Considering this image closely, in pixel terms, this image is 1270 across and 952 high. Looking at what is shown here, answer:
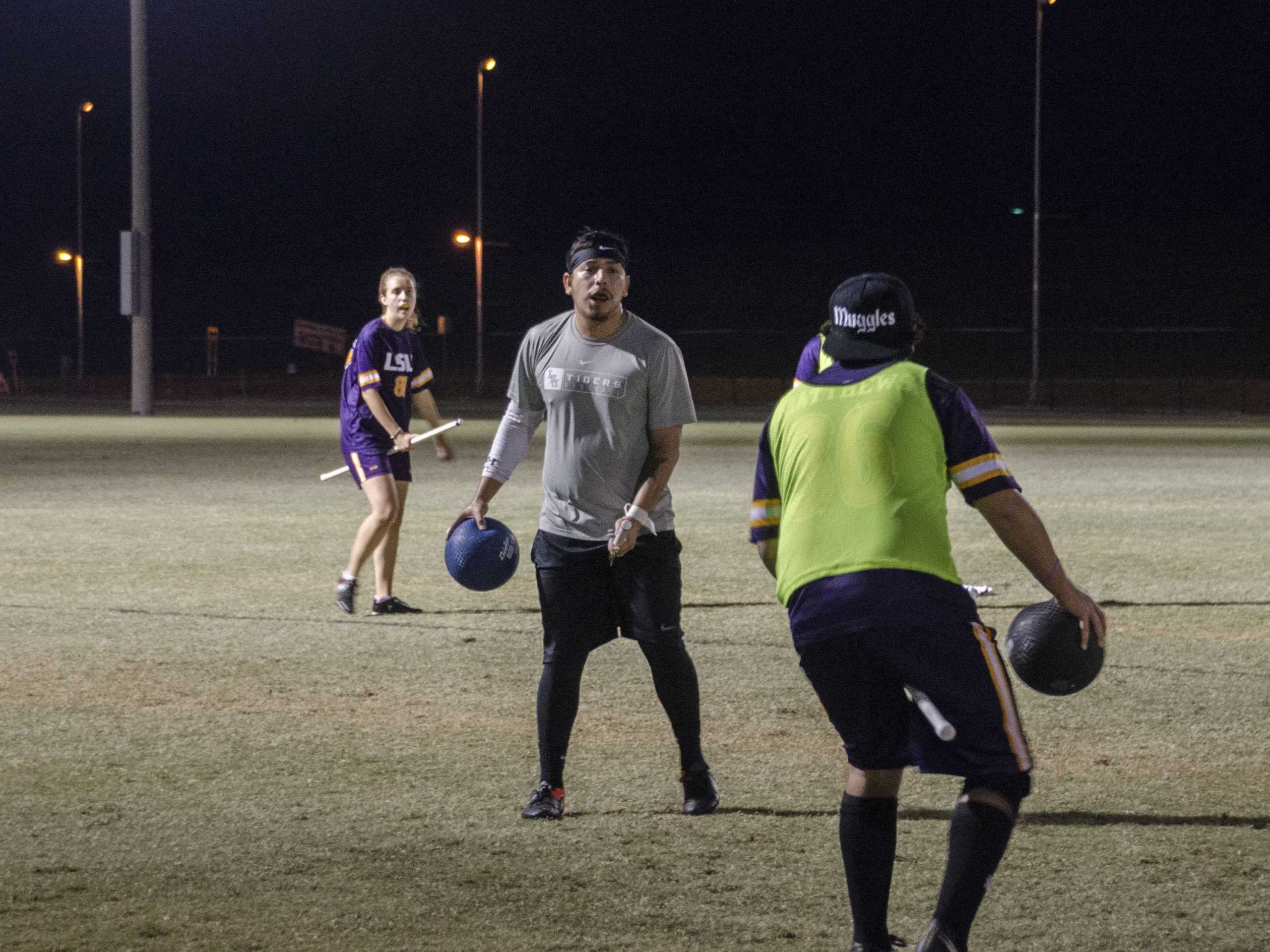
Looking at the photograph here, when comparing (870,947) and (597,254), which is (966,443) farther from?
(597,254)

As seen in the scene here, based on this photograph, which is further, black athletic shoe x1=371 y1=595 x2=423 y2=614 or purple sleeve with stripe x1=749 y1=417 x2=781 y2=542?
black athletic shoe x1=371 y1=595 x2=423 y2=614

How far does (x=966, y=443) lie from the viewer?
3904 millimetres

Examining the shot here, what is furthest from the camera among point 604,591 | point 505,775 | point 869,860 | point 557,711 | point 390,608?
point 390,608

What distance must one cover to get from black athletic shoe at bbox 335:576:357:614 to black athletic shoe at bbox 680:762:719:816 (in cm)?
484

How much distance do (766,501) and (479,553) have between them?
2.25 meters

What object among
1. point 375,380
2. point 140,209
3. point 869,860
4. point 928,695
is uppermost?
point 140,209

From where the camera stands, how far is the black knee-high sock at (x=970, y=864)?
12.7ft

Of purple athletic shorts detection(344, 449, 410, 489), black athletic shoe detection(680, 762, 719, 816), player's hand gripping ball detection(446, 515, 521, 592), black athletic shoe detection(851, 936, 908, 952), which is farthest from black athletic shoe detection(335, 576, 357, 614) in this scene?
black athletic shoe detection(851, 936, 908, 952)

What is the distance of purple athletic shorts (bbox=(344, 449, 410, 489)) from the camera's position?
32.7 feet

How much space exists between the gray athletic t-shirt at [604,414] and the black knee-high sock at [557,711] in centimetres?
43

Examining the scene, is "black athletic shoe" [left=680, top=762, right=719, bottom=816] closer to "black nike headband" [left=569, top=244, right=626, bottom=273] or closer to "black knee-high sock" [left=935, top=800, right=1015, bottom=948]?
"black nike headband" [left=569, top=244, right=626, bottom=273]

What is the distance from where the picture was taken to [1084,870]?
4992 mm

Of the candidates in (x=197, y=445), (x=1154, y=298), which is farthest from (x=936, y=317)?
(x=197, y=445)

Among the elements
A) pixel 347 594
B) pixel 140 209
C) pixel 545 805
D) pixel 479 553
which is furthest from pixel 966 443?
pixel 140 209
